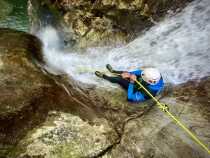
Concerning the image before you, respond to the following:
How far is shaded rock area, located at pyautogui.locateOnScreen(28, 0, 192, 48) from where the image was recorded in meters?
8.15

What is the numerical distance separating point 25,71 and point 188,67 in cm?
421

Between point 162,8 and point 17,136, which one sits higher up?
point 162,8

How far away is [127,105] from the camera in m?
6.40

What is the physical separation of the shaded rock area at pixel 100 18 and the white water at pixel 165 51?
0.26 metres

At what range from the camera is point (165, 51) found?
8438mm

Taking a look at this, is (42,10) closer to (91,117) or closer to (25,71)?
(25,71)

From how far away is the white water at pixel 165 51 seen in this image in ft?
25.3

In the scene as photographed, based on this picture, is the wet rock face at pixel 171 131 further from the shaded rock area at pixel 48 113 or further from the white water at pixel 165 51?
the white water at pixel 165 51

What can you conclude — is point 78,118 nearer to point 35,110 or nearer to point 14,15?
point 35,110

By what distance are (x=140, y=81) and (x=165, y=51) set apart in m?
1.99

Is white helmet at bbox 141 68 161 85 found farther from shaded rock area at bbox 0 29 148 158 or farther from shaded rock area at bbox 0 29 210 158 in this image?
shaded rock area at bbox 0 29 148 158

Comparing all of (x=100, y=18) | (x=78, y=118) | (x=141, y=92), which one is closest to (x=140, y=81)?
(x=141, y=92)

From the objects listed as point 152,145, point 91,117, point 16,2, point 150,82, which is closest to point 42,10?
point 150,82

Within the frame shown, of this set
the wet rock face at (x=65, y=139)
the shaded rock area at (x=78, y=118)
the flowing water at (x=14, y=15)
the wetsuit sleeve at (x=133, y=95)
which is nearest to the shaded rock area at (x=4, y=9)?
the flowing water at (x=14, y=15)
